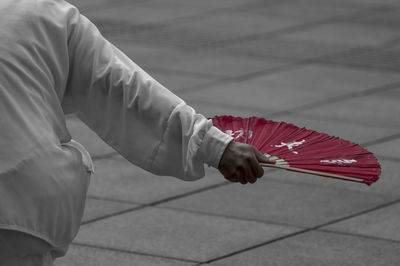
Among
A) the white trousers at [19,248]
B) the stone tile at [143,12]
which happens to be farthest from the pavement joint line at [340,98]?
the white trousers at [19,248]

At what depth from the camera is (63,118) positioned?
13.2 ft

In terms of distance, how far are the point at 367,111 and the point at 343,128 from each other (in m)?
0.72

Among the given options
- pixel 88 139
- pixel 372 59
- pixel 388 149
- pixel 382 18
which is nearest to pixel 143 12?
pixel 382 18

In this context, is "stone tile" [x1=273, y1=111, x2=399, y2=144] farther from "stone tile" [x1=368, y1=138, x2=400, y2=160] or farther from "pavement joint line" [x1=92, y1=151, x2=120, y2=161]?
"pavement joint line" [x1=92, y1=151, x2=120, y2=161]

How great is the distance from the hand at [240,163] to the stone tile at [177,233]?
7.12ft

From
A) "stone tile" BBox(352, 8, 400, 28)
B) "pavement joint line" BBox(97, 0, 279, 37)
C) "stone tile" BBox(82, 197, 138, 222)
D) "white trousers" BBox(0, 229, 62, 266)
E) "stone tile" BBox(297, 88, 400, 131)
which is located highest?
"white trousers" BBox(0, 229, 62, 266)

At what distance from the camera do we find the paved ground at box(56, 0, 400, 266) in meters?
6.37

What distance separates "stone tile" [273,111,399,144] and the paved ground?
2 cm

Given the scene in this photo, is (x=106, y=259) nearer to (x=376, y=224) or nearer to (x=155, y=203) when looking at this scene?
(x=155, y=203)

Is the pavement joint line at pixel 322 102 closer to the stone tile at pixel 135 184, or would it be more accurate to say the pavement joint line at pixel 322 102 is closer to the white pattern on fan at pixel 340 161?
the stone tile at pixel 135 184

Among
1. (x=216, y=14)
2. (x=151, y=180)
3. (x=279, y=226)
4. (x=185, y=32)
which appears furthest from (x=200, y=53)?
(x=279, y=226)

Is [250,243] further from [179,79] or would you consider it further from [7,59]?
[179,79]

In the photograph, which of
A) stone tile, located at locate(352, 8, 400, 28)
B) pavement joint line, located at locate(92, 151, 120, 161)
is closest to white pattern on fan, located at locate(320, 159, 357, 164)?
pavement joint line, located at locate(92, 151, 120, 161)

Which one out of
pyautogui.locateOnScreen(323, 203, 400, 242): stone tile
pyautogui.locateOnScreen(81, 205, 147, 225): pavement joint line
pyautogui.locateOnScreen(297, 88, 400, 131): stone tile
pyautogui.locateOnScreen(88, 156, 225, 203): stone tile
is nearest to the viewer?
pyautogui.locateOnScreen(323, 203, 400, 242): stone tile
